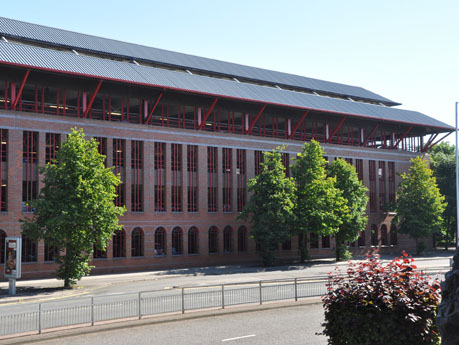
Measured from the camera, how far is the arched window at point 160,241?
46.9m

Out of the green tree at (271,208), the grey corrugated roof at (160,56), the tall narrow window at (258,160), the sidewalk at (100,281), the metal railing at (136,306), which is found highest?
the grey corrugated roof at (160,56)

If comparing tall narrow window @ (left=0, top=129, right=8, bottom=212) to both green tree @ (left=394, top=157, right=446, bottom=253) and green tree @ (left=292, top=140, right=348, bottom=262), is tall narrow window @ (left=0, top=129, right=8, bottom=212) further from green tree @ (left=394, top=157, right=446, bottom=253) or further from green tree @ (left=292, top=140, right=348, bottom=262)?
green tree @ (left=394, top=157, right=446, bottom=253)

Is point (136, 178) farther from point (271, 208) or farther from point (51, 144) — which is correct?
point (271, 208)

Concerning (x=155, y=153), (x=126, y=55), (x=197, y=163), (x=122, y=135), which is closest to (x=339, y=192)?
(x=197, y=163)

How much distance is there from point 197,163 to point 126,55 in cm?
1429

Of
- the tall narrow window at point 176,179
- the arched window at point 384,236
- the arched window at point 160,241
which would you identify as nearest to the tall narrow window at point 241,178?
the tall narrow window at point 176,179

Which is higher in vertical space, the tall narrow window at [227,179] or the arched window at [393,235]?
the tall narrow window at [227,179]

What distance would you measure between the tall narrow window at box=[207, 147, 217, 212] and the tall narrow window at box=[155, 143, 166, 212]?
499 centimetres

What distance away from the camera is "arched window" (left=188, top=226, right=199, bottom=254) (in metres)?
48.9

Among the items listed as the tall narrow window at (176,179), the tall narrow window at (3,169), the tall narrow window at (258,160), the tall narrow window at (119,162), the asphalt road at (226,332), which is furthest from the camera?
the tall narrow window at (258,160)

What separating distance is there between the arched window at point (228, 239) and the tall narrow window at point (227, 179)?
78.4 inches

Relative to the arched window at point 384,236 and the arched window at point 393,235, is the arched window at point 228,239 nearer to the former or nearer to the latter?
the arched window at point 384,236

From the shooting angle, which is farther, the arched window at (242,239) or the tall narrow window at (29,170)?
the arched window at (242,239)

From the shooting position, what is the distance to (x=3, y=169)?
39.4 m
